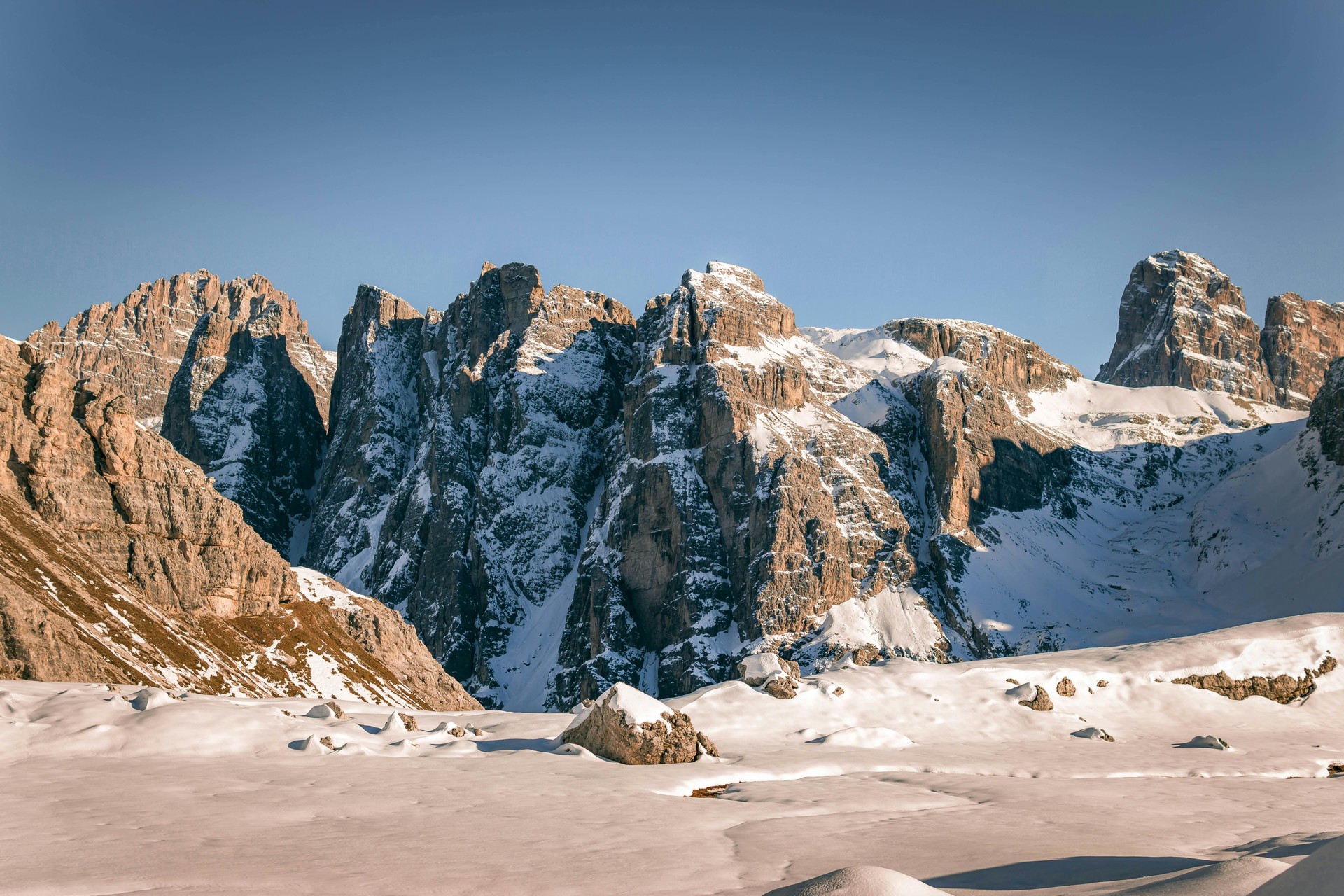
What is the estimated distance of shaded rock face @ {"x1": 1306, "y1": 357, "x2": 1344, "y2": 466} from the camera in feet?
612

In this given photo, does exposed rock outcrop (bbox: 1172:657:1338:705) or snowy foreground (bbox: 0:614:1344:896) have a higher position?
snowy foreground (bbox: 0:614:1344:896)

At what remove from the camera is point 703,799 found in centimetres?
3052

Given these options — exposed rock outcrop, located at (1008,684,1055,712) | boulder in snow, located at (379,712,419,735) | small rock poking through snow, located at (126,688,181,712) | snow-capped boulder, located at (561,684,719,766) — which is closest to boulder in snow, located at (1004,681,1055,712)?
exposed rock outcrop, located at (1008,684,1055,712)

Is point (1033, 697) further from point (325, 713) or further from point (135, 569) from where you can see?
point (135, 569)

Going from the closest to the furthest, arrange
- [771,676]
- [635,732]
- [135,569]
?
[635,732], [771,676], [135,569]

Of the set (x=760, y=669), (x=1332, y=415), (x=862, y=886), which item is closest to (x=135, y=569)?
(x=760, y=669)

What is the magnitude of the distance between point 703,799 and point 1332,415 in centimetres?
20510

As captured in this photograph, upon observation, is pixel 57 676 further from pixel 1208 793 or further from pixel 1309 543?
pixel 1309 543

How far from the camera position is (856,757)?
40.2 m

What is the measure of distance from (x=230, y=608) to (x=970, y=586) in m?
Result: 140

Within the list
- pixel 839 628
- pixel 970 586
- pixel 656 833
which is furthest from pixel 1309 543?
pixel 656 833

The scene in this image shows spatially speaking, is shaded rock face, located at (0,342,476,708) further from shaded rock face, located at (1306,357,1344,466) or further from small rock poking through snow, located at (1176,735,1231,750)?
shaded rock face, located at (1306,357,1344,466)

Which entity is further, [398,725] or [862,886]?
[398,725]

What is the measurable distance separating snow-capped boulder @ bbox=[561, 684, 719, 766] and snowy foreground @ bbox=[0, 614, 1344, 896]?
1.19 m
